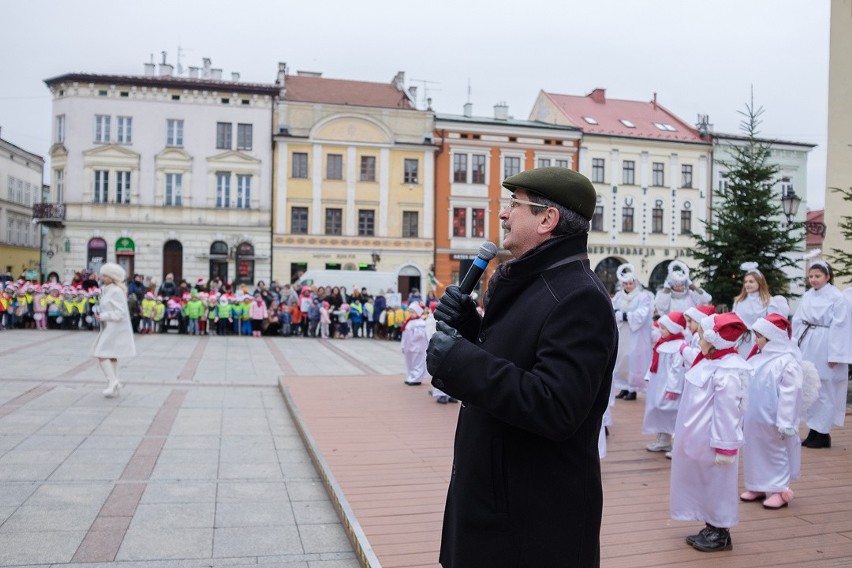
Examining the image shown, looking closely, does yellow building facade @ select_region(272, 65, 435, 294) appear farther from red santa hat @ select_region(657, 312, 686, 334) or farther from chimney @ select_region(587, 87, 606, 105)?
red santa hat @ select_region(657, 312, 686, 334)

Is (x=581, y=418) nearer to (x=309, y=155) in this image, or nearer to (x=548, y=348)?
(x=548, y=348)

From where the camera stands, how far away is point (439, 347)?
2453 millimetres

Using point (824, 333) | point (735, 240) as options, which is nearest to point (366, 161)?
point (735, 240)

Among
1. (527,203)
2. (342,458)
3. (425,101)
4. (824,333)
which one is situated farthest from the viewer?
(425,101)

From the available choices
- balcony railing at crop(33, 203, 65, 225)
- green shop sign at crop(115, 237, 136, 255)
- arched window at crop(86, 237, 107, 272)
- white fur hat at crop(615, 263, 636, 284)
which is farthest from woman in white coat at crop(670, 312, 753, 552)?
balcony railing at crop(33, 203, 65, 225)

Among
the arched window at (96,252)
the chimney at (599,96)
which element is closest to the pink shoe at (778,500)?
the arched window at (96,252)

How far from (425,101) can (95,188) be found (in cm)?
2059

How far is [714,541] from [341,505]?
8.90ft

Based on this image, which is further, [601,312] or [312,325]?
[312,325]

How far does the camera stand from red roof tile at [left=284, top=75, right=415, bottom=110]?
45500mm

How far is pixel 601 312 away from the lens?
2.44m

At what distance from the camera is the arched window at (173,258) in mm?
41844

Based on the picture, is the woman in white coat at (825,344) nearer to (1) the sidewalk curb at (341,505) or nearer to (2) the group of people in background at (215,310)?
(1) the sidewalk curb at (341,505)

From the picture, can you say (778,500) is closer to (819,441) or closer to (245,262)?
(819,441)
